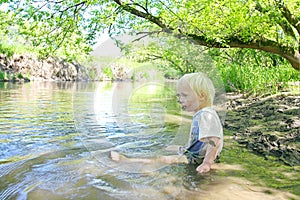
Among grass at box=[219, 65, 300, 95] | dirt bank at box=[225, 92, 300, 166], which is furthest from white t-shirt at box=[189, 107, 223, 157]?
grass at box=[219, 65, 300, 95]

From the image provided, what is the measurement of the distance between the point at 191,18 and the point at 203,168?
682 centimetres

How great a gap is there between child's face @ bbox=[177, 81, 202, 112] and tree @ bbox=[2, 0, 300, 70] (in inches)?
200

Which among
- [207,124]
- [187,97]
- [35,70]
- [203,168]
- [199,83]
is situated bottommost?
[203,168]

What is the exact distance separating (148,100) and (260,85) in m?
9.50

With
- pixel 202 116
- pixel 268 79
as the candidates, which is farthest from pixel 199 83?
pixel 268 79

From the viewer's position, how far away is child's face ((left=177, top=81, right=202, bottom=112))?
4.16 metres

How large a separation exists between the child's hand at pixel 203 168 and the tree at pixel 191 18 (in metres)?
5.34

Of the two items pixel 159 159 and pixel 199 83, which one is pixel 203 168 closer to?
pixel 159 159

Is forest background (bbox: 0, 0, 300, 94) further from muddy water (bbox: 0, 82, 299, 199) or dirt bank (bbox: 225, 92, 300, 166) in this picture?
muddy water (bbox: 0, 82, 299, 199)

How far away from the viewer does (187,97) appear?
4.21 metres

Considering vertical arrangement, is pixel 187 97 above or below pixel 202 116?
above

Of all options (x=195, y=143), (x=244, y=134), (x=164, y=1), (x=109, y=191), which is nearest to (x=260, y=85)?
(x=164, y=1)

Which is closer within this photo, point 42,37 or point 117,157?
point 117,157

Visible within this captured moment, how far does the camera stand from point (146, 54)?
5684mm
